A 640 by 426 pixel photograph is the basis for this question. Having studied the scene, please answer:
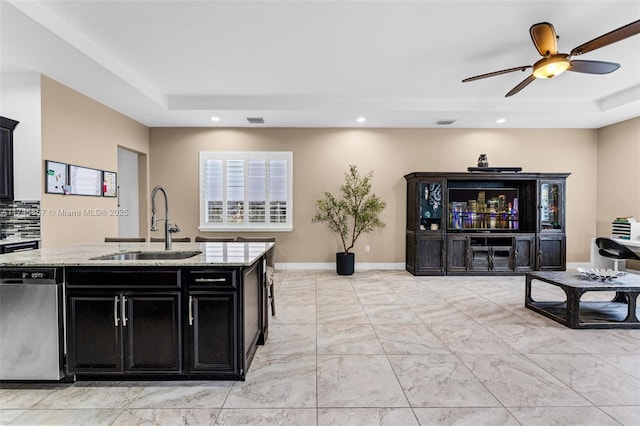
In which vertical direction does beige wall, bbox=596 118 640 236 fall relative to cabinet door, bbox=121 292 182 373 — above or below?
above

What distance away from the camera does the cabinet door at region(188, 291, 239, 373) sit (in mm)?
2303

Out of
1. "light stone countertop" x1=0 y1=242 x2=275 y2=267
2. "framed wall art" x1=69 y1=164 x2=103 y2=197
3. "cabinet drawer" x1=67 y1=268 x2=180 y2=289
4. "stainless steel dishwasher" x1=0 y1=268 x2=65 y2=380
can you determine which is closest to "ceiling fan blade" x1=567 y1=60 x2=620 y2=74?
"light stone countertop" x1=0 y1=242 x2=275 y2=267

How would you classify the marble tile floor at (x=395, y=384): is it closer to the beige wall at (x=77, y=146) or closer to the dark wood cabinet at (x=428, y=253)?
the dark wood cabinet at (x=428, y=253)

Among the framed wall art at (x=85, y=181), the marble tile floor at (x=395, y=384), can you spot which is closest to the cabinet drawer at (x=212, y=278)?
the marble tile floor at (x=395, y=384)

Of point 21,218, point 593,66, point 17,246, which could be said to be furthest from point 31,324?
point 593,66

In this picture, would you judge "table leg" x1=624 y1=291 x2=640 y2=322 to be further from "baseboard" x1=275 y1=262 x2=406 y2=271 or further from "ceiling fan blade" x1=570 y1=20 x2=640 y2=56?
"baseboard" x1=275 y1=262 x2=406 y2=271

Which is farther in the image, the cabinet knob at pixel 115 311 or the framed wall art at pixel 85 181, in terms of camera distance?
the framed wall art at pixel 85 181

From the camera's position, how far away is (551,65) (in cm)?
318

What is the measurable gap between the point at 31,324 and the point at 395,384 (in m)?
2.62

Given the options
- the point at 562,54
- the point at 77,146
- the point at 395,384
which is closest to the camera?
the point at 395,384

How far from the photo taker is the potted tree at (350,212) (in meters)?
6.07

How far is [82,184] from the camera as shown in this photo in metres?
4.55

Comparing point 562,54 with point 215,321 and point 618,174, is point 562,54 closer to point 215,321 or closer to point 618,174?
point 215,321

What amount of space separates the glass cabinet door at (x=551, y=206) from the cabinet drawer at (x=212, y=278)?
608 centimetres
